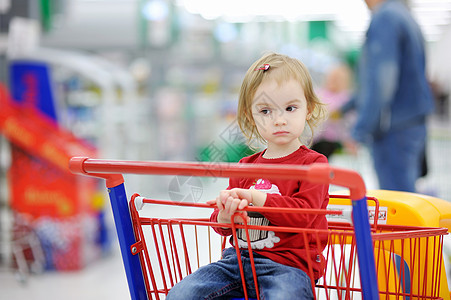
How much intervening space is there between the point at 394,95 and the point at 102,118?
267 cm

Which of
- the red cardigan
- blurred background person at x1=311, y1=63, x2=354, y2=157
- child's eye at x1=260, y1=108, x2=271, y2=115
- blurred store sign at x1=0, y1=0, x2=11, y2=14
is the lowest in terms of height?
blurred background person at x1=311, y1=63, x2=354, y2=157

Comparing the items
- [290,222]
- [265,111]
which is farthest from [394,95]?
[290,222]

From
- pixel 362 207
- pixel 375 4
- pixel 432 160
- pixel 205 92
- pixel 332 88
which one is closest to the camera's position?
pixel 362 207

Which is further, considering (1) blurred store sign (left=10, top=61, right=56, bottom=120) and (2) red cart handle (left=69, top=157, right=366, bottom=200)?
(1) blurred store sign (left=10, top=61, right=56, bottom=120)

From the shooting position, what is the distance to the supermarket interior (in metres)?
3.81

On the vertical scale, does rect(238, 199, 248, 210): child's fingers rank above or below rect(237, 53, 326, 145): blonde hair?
below

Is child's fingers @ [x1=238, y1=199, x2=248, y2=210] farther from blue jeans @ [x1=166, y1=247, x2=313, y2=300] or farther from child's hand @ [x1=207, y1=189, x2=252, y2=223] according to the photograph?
blue jeans @ [x1=166, y1=247, x2=313, y2=300]

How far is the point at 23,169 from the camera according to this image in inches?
157

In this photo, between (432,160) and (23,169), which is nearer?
(23,169)

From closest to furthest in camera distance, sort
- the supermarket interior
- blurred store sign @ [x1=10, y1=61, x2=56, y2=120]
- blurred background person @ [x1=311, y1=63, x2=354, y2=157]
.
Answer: blurred background person @ [x1=311, y1=63, x2=354, y2=157], the supermarket interior, blurred store sign @ [x1=10, y1=61, x2=56, y2=120]

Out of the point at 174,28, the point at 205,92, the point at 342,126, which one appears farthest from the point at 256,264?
the point at 205,92

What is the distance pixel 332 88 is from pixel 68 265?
2638mm

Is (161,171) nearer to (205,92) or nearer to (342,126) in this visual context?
(342,126)

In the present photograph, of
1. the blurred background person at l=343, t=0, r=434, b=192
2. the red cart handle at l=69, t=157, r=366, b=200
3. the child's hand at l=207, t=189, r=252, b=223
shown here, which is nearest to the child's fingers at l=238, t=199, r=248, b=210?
the child's hand at l=207, t=189, r=252, b=223
